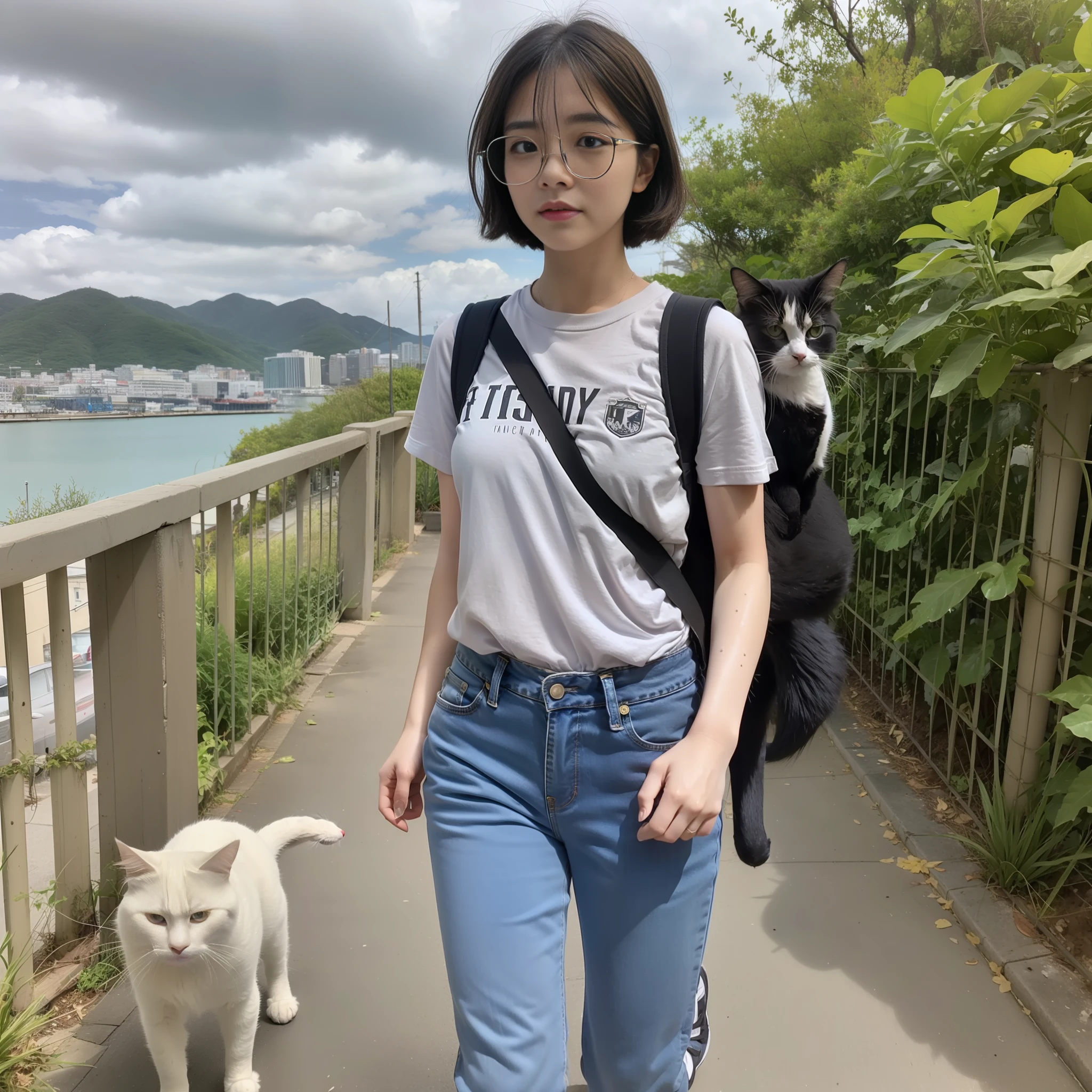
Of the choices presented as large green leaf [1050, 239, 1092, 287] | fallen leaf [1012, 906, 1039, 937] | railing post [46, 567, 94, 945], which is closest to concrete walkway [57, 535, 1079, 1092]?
fallen leaf [1012, 906, 1039, 937]

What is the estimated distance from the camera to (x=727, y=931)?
234cm

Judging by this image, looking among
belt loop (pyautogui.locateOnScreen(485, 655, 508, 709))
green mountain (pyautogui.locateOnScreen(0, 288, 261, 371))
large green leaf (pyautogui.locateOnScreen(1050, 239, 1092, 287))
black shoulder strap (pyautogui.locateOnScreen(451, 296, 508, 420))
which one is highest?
green mountain (pyautogui.locateOnScreen(0, 288, 261, 371))

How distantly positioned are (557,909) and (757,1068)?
3.58 feet

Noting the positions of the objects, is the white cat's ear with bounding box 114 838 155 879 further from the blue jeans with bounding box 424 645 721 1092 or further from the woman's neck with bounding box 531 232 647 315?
the woman's neck with bounding box 531 232 647 315

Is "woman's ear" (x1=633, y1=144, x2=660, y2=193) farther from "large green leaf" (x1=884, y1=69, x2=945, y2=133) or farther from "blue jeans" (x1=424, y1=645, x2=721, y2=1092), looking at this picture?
"large green leaf" (x1=884, y1=69, x2=945, y2=133)

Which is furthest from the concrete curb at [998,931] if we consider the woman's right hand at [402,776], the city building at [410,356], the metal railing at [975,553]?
the city building at [410,356]

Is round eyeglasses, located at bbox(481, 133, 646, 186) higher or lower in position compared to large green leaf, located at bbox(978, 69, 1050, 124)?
lower

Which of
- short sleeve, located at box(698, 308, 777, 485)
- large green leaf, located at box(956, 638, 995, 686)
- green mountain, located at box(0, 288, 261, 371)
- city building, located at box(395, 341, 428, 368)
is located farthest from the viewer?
green mountain, located at box(0, 288, 261, 371)

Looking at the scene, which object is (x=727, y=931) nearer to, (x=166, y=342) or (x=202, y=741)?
(x=202, y=741)

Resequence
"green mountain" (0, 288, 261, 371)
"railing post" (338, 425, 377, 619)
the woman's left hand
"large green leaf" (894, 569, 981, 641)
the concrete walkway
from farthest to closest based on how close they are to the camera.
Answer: "green mountain" (0, 288, 261, 371) < "railing post" (338, 425, 377, 619) < "large green leaf" (894, 569, 981, 641) < the concrete walkway < the woman's left hand

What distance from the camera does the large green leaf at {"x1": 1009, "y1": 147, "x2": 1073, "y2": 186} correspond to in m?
1.75

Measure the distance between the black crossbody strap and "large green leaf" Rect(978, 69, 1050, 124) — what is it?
5.03 feet

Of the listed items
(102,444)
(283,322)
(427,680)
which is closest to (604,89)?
(427,680)

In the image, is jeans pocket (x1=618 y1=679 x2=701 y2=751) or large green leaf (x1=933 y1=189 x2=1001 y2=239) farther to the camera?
large green leaf (x1=933 y1=189 x2=1001 y2=239)
